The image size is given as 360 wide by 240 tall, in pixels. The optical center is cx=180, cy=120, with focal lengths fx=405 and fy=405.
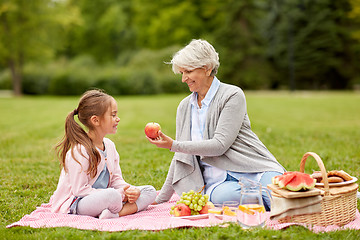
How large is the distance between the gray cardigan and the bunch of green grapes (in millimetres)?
319

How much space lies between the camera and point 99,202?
12.3ft

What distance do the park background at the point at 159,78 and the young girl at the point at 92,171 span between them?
463 mm

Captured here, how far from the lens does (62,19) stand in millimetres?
30594

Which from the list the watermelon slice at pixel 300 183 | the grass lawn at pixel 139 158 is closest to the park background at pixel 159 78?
the grass lawn at pixel 139 158

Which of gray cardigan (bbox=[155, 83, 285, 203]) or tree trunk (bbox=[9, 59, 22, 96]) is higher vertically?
gray cardigan (bbox=[155, 83, 285, 203])

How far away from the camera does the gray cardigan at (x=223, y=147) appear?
3.81 meters

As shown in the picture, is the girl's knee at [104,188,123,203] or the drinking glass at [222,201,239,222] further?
the girl's knee at [104,188,123,203]

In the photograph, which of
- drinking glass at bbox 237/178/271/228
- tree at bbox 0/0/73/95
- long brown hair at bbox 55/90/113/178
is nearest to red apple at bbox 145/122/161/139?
long brown hair at bbox 55/90/113/178

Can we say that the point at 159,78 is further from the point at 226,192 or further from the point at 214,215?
the point at 214,215

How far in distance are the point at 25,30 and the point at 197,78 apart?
2949 centimetres

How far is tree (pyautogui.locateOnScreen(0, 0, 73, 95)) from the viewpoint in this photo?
2953cm

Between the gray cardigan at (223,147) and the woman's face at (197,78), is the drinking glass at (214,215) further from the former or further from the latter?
the woman's face at (197,78)

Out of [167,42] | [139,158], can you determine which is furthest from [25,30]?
[139,158]

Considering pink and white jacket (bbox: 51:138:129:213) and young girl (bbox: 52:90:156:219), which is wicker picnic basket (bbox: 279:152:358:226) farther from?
pink and white jacket (bbox: 51:138:129:213)
